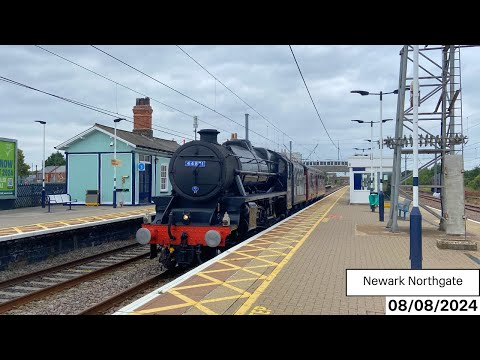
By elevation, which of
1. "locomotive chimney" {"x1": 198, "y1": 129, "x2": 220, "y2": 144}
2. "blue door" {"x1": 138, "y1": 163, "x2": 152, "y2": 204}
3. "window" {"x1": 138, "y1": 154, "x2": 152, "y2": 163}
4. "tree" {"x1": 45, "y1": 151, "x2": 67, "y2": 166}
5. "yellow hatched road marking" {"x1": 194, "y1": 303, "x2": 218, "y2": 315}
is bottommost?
"yellow hatched road marking" {"x1": 194, "y1": 303, "x2": 218, "y2": 315}

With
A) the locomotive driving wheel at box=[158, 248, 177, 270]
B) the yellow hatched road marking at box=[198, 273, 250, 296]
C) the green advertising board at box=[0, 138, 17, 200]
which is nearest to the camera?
the yellow hatched road marking at box=[198, 273, 250, 296]

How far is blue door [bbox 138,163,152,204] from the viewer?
25.9 m

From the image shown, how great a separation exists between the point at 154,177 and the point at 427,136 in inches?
701

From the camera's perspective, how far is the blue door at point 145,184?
2592 cm

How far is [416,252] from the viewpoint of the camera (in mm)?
7562

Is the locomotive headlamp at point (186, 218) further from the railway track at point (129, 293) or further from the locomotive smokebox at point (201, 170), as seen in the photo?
the railway track at point (129, 293)

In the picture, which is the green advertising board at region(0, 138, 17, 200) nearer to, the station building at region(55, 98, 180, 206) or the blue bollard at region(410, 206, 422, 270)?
the station building at region(55, 98, 180, 206)

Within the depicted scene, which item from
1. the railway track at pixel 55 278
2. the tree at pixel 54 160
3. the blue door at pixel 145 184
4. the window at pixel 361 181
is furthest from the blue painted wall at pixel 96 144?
the tree at pixel 54 160

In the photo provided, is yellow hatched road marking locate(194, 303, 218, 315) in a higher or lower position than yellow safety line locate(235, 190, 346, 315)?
lower

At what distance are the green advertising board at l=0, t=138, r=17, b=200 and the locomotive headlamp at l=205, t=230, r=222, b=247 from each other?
1497cm

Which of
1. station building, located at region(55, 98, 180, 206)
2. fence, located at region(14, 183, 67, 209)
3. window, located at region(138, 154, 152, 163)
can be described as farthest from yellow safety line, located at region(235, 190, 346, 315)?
fence, located at region(14, 183, 67, 209)

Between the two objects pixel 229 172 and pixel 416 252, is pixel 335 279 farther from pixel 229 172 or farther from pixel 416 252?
pixel 229 172

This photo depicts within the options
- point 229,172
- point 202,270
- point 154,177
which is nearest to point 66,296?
point 202,270
